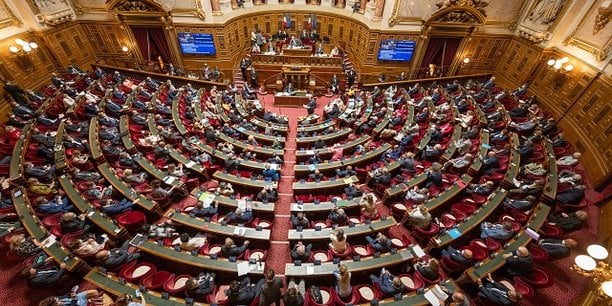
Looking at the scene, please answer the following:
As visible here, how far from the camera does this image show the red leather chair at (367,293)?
582 cm

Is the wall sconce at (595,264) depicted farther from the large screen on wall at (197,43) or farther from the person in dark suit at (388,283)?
the large screen on wall at (197,43)

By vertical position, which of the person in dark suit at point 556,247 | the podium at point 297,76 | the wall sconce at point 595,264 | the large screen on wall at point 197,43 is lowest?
the podium at point 297,76

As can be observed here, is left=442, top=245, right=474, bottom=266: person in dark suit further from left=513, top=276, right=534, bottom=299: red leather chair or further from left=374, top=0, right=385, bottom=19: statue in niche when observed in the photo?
left=374, top=0, right=385, bottom=19: statue in niche

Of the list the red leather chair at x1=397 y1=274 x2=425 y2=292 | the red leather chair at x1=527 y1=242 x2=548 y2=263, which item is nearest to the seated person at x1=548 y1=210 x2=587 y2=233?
the red leather chair at x1=527 y1=242 x2=548 y2=263

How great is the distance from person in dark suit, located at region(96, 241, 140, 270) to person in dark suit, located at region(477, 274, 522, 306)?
798 centimetres

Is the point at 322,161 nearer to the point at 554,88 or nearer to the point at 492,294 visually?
the point at 492,294

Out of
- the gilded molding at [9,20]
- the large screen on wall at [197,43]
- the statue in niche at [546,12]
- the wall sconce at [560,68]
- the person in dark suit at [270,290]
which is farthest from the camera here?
the large screen on wall at [197,43]

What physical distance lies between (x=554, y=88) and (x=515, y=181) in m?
7.93

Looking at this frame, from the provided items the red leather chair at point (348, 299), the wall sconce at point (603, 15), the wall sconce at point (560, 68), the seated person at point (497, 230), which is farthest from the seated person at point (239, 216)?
the wall sconce at point (603, 15)

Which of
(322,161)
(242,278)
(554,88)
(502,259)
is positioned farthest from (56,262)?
(554,88)

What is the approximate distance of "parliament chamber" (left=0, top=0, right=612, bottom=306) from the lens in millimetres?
6086

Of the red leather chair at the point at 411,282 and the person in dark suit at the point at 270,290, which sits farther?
the red leather chair at the point at 411,282

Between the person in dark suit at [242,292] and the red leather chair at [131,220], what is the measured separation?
138 inches

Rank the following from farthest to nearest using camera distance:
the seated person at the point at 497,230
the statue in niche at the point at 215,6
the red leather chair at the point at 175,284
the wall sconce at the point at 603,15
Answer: the statue in niche at the point at 215,6, the wall sconce at the point at 603,15, the seated person at the point at 497,230, the red leather chair at the point at 175,284
